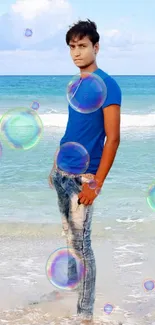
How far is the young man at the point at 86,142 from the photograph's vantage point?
277 cm

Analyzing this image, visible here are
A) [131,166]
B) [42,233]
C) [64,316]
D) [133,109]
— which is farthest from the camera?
[133,109]

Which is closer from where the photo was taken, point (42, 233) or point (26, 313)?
point (26, 313)

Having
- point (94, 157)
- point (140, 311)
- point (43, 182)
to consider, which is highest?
point (94, 157)

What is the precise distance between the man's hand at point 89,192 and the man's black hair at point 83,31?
704mm

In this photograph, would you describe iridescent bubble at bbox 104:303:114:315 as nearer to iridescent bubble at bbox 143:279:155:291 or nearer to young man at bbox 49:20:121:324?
iridescent bubble at bbox 143:279:155:291

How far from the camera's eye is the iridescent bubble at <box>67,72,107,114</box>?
277cm

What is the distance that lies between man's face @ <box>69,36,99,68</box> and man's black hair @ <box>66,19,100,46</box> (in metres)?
0.02

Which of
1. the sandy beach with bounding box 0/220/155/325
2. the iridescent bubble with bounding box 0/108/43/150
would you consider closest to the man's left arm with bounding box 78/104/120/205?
the sandy beach with bounding box 0/220/155/325

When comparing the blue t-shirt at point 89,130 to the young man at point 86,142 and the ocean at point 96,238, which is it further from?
the ocean at point 96,238

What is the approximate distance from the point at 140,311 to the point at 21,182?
3812 millimetres

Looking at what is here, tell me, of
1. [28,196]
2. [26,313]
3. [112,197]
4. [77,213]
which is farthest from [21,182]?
[77,213]

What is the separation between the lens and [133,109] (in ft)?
72.5

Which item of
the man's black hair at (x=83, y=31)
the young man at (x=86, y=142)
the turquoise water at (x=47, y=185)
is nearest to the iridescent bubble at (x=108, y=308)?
the young man at (x=86, y=142)

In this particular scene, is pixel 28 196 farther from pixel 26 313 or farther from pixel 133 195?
pixel 26 313
